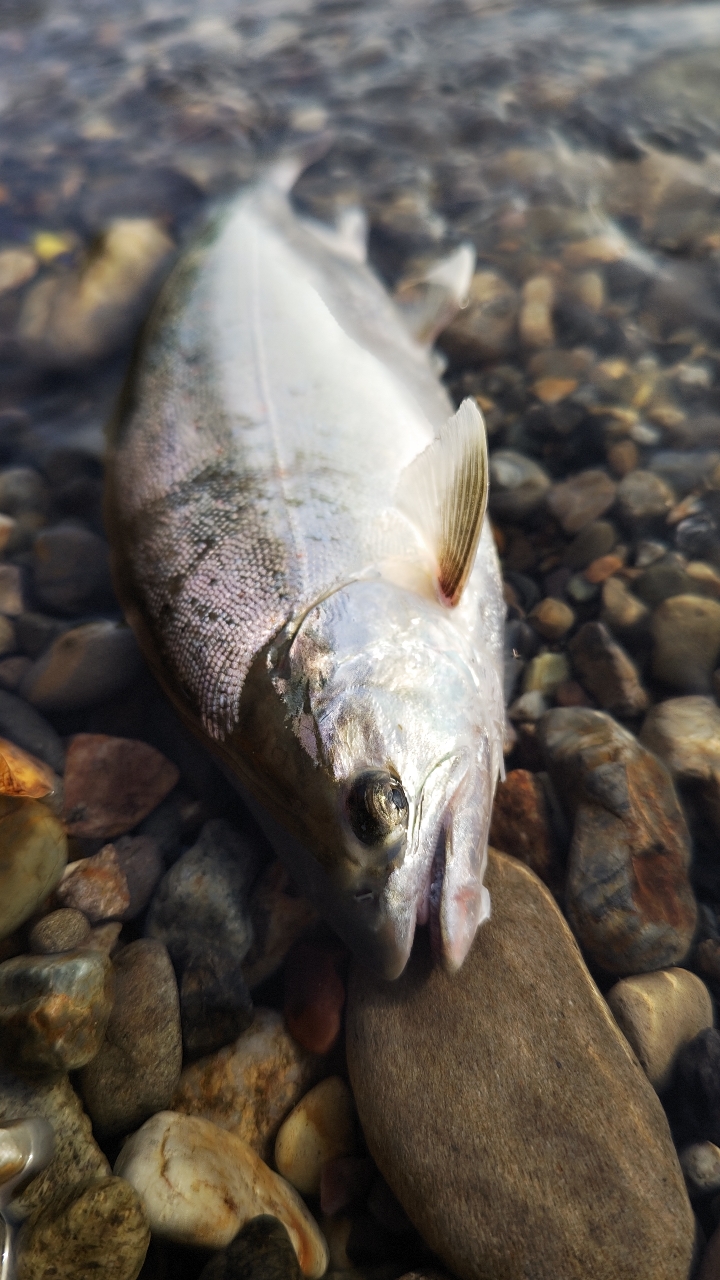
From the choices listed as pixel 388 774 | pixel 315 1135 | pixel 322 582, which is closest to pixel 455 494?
pixel 322 582

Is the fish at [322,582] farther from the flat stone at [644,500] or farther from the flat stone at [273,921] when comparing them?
the flat stone at [644,500]

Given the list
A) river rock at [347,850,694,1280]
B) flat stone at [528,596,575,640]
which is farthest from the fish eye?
flat stone at [528,596,575,640]

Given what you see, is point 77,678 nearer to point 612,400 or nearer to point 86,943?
point 86,943

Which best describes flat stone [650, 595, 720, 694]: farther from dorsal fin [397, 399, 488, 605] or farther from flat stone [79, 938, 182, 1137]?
flat stone [79, 938, 182, 1137]

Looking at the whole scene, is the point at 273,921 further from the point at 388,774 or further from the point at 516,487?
the point at 516,487

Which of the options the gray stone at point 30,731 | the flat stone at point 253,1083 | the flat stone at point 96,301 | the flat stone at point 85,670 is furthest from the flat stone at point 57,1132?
the flat stone at point 96,301

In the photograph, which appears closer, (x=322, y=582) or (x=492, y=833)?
(x=322, y=582)
